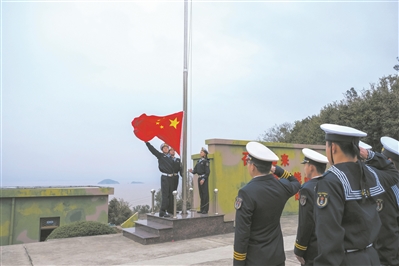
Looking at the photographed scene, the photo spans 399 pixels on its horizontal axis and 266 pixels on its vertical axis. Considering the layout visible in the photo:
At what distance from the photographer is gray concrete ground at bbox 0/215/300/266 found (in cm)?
503

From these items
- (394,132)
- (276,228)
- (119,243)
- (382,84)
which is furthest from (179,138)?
(382,84)

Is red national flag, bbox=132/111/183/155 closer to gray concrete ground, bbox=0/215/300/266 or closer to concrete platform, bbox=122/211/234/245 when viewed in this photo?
concrete platform, bbox=122/211/234/245

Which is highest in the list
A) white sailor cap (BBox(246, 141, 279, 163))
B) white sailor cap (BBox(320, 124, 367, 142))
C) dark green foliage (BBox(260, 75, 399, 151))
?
dark green foliage (BBox(260, 75, 399, 151))

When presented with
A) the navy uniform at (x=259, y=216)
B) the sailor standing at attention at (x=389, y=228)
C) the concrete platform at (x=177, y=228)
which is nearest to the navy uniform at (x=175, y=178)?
the concrete platform at (x=177, y=228)

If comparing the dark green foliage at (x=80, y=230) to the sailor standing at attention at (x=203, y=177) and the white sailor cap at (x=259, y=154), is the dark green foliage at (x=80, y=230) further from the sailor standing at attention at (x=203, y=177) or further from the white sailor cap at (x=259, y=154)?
the white sailor cap at (x=259, y=154)

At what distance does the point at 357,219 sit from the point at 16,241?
1530 cm

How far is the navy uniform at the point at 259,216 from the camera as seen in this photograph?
97.5 inches

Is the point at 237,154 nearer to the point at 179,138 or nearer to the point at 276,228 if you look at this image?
the point at 179,138

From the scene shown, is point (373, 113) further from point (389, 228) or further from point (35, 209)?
point (35, 209)

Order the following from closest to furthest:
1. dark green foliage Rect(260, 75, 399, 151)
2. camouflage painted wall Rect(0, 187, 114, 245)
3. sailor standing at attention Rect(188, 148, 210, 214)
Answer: sailor standing at attention Rect(188, 148, 210, 214) < camouflage painted wall Rect(0, 187, 114, 245) < dark green foliage Rect(260, 75, 399, 151)

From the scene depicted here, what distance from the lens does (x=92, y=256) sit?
5.38m

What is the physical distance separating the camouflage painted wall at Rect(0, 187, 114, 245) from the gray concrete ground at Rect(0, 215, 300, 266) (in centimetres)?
858

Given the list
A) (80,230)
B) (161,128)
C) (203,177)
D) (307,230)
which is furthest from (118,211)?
(307,230)

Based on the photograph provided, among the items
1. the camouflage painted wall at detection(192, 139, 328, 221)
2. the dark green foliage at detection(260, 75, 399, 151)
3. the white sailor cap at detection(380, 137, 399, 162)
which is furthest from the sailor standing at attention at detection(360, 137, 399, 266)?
the dark green foliage at detection(260, 75, 399, 151)
